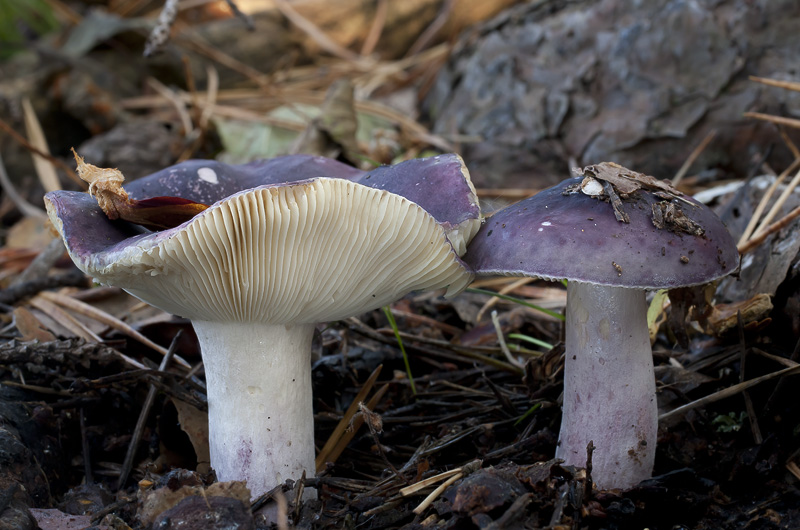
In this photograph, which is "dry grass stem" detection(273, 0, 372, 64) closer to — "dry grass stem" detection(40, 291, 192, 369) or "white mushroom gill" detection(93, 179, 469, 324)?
"dry grass stem" detection(40, 291, 192, 369)

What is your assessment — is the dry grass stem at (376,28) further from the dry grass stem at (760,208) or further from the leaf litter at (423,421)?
the dry grass stem at (760,208)

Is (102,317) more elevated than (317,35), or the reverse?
(317,35)

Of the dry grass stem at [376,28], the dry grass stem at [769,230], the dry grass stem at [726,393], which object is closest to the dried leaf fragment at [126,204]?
the dry grass stem at [726,393]

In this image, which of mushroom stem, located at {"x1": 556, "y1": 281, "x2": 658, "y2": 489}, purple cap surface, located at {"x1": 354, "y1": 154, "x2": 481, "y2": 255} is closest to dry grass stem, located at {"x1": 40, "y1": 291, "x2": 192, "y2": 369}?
purple cap surface, located at {"x1": 354, "y1": 154, "x2": 481, "y2": 255}

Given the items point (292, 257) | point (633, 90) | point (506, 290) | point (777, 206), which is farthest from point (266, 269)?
point (633, 90)

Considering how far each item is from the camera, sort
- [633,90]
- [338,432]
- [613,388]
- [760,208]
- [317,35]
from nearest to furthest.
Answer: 1. [613,388]
2. [338,432]
3. [760,208]
4. [633,90]
5. [317,35]

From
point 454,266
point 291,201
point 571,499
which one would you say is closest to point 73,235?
point 291,201

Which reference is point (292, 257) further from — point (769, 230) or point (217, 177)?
point (769, 230)
